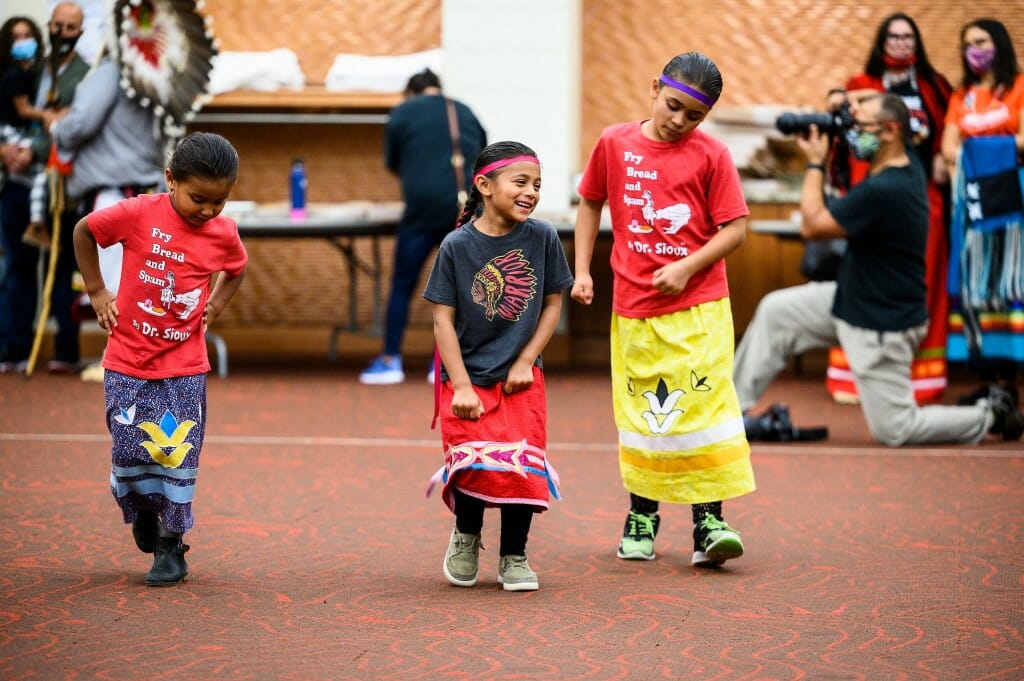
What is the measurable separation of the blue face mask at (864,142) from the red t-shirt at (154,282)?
3209mm

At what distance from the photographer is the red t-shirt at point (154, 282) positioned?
3822mm

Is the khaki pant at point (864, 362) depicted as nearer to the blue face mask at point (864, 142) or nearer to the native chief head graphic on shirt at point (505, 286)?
the blue face mask at point (864, 142)

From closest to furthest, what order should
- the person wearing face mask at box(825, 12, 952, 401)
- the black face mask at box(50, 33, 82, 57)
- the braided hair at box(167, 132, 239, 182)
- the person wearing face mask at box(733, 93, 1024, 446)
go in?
the braided hair at box(167, 132, 239, 182) < the person wearing face mask at box(733, 93, 1024, 446) < the person wearing face mask at box(825, 12, 952, 401) < the black face mask at box(50, 33, 82, 57)

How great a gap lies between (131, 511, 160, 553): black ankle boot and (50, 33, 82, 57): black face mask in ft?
17.4

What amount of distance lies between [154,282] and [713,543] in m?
1.61

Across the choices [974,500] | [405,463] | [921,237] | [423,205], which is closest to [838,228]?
[921,237]

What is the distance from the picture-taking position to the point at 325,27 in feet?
33.6

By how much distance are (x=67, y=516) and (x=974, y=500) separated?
301 cm

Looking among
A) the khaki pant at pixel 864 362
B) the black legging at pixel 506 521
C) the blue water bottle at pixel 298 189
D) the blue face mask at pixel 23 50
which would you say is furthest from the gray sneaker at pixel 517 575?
the blue face mask at pixel 23 50

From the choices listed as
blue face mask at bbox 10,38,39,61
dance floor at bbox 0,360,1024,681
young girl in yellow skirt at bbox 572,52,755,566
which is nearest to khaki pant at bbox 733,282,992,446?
dance floor at bbox 0,360,1024,681

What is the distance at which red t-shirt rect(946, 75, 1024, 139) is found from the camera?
25.0ft

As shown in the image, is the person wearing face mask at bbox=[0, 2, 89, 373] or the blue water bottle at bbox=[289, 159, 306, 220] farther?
the blue water bottle at bbox=[289, 159, 306, 220]

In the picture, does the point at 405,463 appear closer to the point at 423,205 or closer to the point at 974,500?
the point at 974,500

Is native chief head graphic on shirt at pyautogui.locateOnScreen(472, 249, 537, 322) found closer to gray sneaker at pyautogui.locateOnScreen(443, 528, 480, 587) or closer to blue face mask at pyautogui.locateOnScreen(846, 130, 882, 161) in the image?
gray sneaker at pyautogui.locateOnScreen(443, 528, 480, 587)
